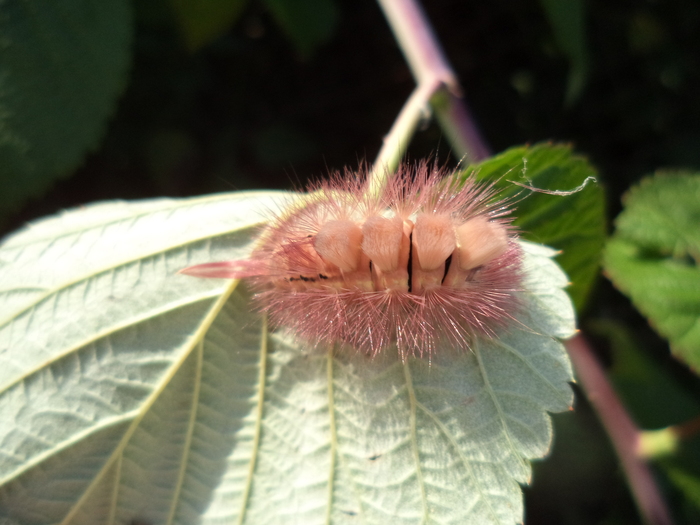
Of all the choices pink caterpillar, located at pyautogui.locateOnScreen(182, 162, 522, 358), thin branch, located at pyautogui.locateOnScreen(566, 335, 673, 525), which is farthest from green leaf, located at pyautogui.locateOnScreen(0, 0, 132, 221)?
thin branch, located at pyautogui.locateOnScreen(566, 335, 673, 525)

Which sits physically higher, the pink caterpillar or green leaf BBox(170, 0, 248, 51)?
green leaf BBox(170, 0, 248, 51)

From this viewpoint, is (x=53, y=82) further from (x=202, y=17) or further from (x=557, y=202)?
(x=557, y=202)

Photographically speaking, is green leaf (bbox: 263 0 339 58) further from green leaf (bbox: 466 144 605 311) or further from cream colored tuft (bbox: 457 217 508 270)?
cream colored tuft (bbox: 457 217 508 270)

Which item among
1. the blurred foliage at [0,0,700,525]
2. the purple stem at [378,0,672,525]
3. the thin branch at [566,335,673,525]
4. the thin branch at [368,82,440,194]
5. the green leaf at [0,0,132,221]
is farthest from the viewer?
the blurred foliage at [0,0,700,525]

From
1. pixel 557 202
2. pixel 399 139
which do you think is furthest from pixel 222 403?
pixel 557 202

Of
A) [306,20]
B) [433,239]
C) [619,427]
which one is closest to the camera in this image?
[433,239]

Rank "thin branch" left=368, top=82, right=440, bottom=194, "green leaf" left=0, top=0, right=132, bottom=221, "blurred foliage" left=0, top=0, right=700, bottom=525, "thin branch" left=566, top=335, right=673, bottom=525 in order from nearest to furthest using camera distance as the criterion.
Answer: "thin branch" left=368, top=82, right=440, bottom=194
"green leaf" left=0, top=0, right=132, bottom=221
"thin branch" left=566, top=335, right=673, bottom=525
"blurred foliage" left=0, top=0, right=700, bottom=525
